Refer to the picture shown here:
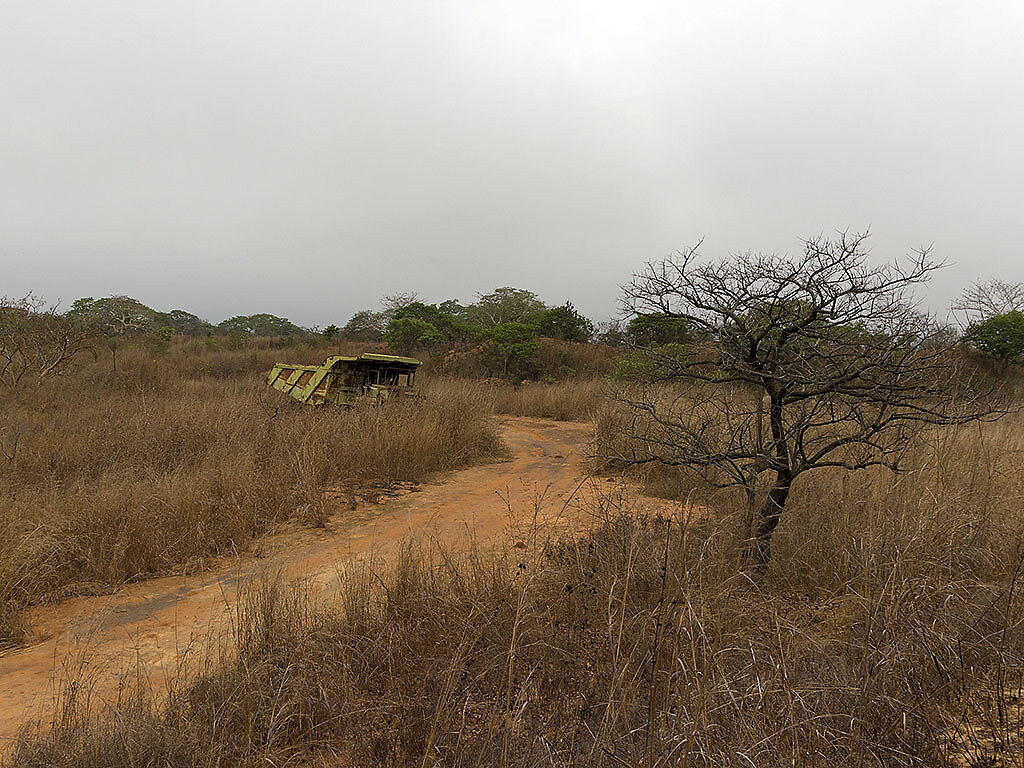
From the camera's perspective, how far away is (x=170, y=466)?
670cm

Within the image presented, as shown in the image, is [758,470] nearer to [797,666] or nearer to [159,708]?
[797,666]

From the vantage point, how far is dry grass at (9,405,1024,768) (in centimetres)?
189

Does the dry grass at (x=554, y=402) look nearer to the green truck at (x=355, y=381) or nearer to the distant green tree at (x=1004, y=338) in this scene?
the green truck at (x=355, y=381)

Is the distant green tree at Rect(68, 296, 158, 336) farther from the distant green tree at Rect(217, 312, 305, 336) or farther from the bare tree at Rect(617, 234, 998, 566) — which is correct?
the bare tree at Rect(617, 234, 998, 566)

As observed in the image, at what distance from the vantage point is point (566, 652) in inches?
107

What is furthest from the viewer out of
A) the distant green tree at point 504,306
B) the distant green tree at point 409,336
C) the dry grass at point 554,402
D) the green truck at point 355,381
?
the distant green tree at point 504,306

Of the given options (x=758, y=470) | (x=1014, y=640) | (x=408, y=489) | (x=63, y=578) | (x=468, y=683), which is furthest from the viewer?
(x=408, y=489)

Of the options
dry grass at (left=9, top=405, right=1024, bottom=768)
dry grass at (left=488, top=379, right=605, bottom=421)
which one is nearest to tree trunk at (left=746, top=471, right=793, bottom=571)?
dry grass at (left=9, top=405, right=1024, bottom=768)

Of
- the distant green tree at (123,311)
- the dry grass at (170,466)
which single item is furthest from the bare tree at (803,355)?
the distant green tree at (123,311)

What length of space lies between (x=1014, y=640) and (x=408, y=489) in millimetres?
6212

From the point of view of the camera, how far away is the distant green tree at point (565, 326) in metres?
26.1

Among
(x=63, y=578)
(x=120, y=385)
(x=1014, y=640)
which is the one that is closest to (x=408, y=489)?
(x=63, y=578)

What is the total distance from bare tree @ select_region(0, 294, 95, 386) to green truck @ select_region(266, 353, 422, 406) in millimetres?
5316

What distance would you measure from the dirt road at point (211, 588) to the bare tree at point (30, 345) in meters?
9.22
